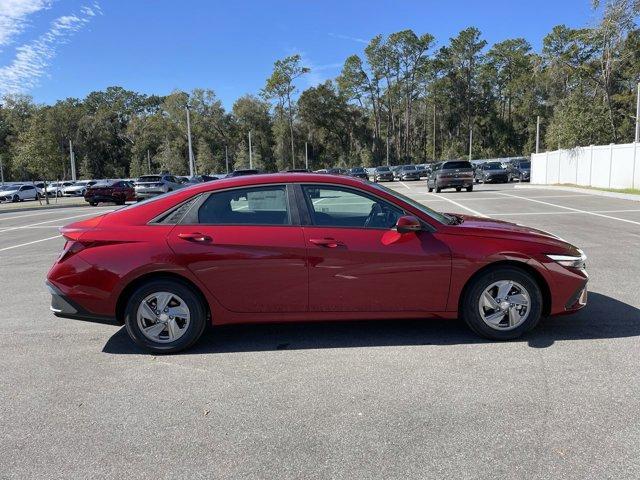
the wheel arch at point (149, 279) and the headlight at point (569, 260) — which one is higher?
the headlight at point (569, 260)

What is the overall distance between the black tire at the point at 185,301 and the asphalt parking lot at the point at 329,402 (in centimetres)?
12

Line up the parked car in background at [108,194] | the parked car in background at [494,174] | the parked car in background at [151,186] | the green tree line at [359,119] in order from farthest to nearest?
the green tree line at [359,119], the parked car in background at [494,174], the parked car in background at [108,194], the parked car in background at [151,186]

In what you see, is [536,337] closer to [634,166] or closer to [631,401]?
[631,401]

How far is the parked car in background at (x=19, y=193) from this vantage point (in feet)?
150

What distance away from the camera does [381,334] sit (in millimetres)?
5059

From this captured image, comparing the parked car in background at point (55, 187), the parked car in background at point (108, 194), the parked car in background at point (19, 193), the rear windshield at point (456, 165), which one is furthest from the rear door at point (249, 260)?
the parked car in background at point (55, 187)

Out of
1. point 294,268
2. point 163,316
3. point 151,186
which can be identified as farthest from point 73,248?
point 151,186

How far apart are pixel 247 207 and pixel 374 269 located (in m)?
1.29

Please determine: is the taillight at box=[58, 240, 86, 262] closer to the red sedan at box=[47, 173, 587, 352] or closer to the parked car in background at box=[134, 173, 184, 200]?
the red sedan at box=[47, 173, 587, 352]

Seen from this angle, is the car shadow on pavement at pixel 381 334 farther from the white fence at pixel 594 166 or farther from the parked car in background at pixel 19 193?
the parked car in background at pixel 19 193

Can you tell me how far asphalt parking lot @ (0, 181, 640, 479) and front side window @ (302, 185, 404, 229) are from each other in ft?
3.67

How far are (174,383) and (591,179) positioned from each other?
28012mm

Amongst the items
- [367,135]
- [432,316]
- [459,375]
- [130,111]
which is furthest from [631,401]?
[130,111]

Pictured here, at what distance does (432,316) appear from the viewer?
472cm
